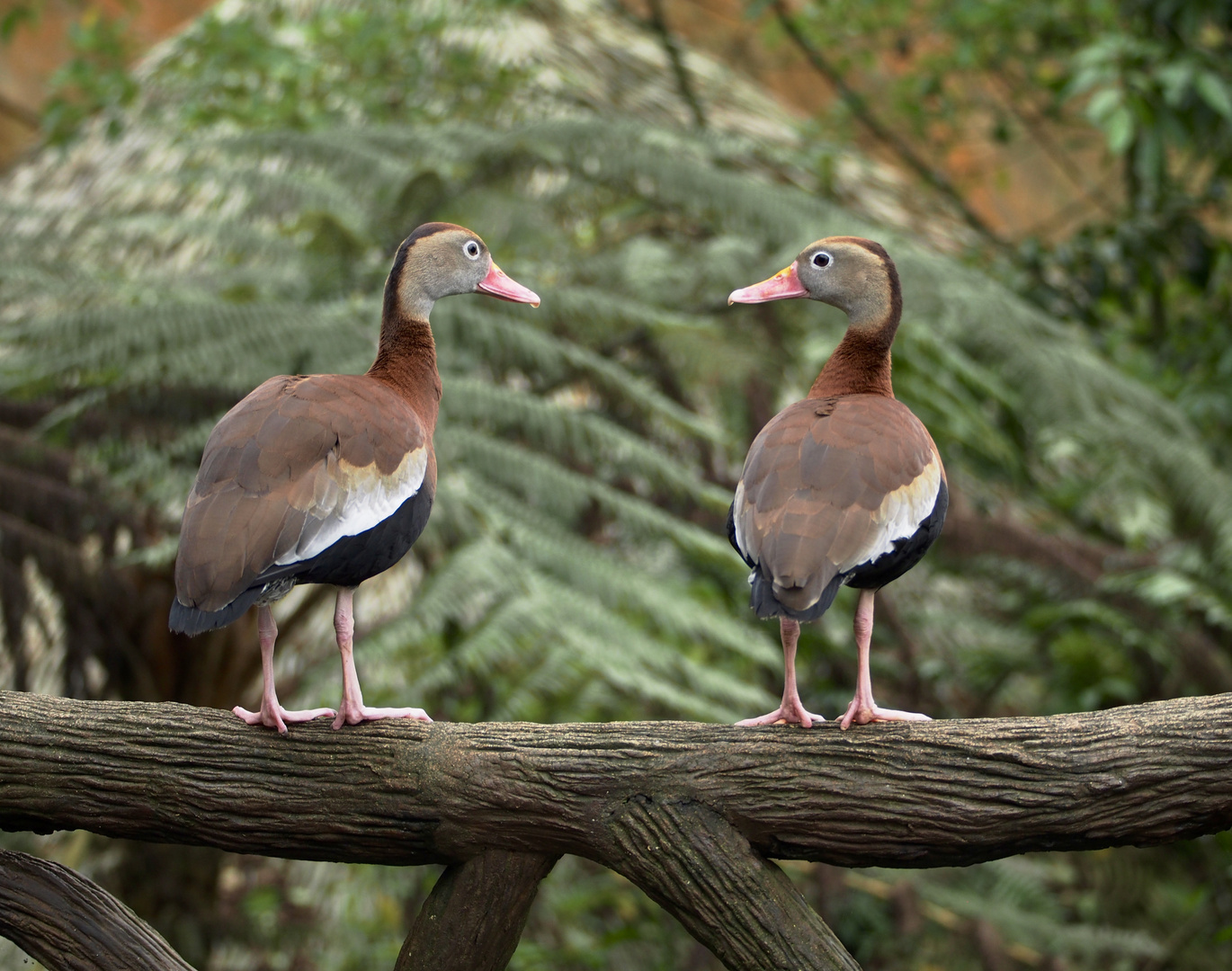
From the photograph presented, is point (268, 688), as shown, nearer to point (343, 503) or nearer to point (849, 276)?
point (343, 503)

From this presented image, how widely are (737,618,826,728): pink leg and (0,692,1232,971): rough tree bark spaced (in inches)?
1.3

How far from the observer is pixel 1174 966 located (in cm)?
426

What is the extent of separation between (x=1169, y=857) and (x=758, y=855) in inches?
143

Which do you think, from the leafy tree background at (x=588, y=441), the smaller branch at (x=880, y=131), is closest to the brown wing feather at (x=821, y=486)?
the leafy tree background at (x=588, y=441)

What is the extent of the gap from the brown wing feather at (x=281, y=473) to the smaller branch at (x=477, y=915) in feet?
1.79

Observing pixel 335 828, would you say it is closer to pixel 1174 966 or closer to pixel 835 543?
pixel 835 543

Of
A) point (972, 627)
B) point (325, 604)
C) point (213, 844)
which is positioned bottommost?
point (972, 627)

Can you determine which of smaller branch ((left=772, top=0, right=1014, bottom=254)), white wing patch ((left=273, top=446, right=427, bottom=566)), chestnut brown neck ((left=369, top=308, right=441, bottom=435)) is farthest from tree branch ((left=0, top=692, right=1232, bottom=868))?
smaller branch ((left=772, top=0, right=1014, bottom=254))

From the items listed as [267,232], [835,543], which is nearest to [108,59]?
[267,232]

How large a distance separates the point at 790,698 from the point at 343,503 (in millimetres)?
697

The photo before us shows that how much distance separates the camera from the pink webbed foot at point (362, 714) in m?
1.92

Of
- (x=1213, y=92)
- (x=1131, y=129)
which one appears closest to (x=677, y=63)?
(x=1131, y=129)

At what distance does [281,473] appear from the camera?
179 centimetres

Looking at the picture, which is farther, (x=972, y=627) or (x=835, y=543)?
(x=972, y=627)
